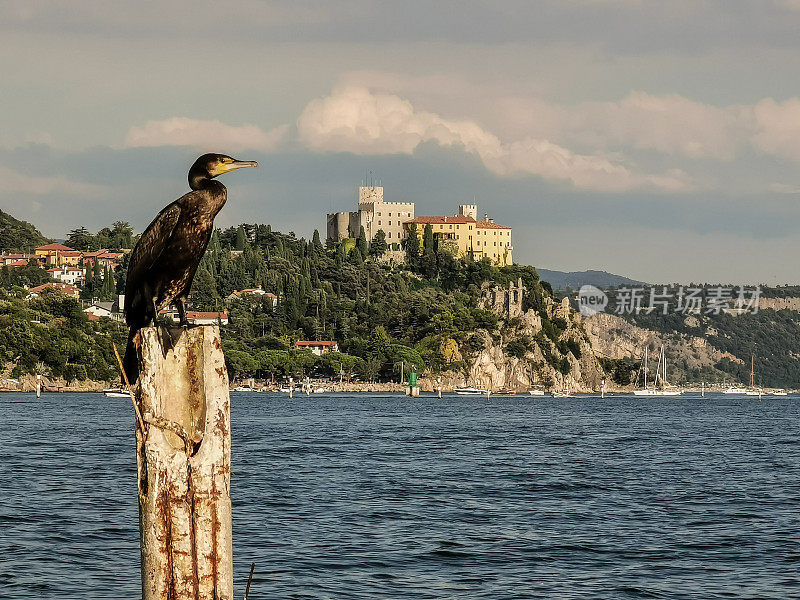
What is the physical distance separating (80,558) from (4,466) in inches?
849

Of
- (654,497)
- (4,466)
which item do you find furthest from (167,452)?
(4,466)

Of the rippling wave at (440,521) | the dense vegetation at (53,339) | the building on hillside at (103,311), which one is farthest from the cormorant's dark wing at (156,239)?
the building on hillside at (103,311)

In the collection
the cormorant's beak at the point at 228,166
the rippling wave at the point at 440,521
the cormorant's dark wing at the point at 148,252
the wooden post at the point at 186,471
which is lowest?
the rippling wave at the point at 440,521

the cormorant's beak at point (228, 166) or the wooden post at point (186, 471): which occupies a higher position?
the cormorant's beak at point (228, 166)

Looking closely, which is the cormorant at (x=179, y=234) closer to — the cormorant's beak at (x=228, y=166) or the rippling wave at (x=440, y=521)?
the cormorant's beak at (x=228, y=166)

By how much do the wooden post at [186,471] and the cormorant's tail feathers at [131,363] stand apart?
0.28 m

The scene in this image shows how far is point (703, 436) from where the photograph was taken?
82.1 meters

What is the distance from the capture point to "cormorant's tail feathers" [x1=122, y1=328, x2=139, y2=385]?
30.0ft

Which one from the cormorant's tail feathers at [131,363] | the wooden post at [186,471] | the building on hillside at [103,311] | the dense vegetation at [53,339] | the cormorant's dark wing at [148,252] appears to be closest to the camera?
the wooden post at [186,471]

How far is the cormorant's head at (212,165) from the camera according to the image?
34.9 feet

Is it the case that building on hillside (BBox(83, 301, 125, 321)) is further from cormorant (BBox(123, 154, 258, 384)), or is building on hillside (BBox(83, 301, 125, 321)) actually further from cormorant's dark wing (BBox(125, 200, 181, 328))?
cormorant (BBox(123, 154, 258, 384))

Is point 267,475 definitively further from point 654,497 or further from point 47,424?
point 47,424

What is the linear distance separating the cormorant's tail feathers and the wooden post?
28 centimetres

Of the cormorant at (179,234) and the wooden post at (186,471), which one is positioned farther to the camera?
the cormorant at (179,234)
